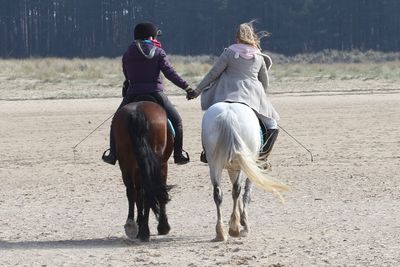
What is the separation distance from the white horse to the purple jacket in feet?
2.58

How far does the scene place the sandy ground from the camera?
9.16 metres

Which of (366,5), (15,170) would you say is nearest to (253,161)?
(15,170)

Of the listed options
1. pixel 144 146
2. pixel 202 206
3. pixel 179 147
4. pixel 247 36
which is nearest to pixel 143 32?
pixel 247 36

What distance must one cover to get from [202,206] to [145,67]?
91.8 inches

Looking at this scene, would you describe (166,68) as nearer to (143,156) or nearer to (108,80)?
(143,156)

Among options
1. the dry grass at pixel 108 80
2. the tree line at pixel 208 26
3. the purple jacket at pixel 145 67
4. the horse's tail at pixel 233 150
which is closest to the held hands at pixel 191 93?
the purple jacket at pixel 145 67

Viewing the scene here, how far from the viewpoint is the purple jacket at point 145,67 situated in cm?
1024

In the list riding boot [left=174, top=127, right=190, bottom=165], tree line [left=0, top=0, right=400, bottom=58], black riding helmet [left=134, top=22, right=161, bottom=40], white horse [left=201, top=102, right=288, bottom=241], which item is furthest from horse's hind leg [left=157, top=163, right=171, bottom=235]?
tree line [left=0, top=0, right=400, bottom=58]

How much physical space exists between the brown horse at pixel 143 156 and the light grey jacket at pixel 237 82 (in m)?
0.58

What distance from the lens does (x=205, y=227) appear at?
10656mm

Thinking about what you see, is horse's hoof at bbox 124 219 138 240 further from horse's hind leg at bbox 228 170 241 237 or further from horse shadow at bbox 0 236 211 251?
horse's hind leg at bbox 228 170 241 237

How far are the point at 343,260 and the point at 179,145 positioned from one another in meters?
2.39

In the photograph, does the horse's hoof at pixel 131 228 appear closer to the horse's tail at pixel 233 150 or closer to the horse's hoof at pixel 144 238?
the horse's hoof at pixel 144 238

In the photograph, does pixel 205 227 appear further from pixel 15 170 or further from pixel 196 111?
pixel 196 111
